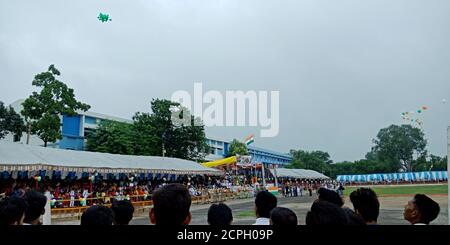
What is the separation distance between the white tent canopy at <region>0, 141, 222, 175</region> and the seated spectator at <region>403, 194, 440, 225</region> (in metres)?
17.1

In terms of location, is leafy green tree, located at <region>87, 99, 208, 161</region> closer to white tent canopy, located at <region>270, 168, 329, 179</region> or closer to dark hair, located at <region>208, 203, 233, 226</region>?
white tent canopy, located at <region>270, 168, 329, 179</region>

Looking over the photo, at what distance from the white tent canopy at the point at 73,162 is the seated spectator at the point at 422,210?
17.1 meters

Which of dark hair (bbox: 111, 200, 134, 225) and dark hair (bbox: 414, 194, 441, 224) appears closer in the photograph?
dark hair (bbox: 414, 194, 441, 224)

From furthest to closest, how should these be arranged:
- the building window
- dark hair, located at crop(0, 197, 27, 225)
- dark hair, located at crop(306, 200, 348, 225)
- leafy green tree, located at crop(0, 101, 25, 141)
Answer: the building window < leafy green tree, located at crop(0, 101, 25, 141) < dark hair, located at crop(0, 197, 27, 225) < dark hair, located at crop(306, 200, 348, 225)

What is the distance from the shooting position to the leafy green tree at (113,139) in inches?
1503

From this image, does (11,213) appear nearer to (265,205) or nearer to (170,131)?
(265,205)

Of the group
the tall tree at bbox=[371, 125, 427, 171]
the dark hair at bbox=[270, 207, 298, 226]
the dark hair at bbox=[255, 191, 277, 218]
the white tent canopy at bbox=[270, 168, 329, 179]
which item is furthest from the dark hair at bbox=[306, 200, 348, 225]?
the tall tree at bbox=[371, 125, 427, 171]

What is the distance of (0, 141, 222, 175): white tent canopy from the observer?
1720cm

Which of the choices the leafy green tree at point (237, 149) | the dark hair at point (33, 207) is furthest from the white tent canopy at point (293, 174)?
the dark hair at point (33, 207)

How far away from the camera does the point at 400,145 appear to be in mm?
84938

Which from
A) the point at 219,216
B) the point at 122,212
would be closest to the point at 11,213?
the point at 122,212

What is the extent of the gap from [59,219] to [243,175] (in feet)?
80.7
